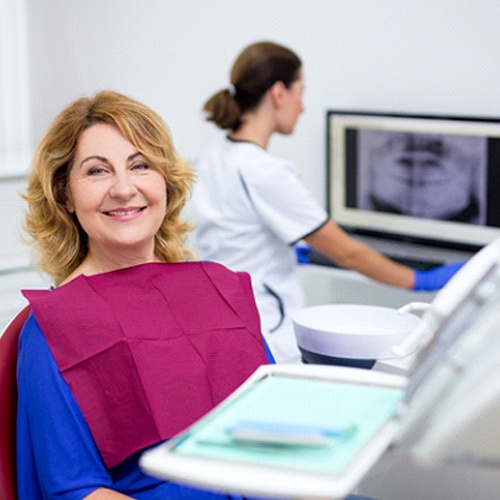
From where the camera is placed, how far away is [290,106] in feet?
7.72

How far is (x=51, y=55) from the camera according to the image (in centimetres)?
374

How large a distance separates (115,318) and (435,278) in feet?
3.74

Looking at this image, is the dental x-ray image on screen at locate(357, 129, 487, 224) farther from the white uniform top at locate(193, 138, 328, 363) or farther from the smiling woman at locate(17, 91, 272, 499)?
the smiling woman at locate(17, 91, 272, 499)

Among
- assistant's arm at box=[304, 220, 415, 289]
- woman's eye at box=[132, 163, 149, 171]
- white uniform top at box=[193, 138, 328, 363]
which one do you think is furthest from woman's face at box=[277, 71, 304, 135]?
woman's eye at box=[132, 163, 149, 171]

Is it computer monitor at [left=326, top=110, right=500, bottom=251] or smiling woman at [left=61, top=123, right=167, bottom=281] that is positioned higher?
smiling woman at [left=61, top=123, right=167, bottom=281]

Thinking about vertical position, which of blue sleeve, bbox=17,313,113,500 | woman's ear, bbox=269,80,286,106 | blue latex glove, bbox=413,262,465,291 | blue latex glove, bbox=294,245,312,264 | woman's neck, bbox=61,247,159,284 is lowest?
blue latex glove, bbox=294,245,312,264

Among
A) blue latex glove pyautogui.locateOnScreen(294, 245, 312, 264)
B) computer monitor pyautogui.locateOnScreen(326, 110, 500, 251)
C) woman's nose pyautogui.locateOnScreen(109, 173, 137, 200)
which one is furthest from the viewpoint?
blue latex glove pyautogui.locateOnScreen(294, 245, 312, 264)

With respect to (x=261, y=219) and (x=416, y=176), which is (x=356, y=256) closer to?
(x=261, y=219)

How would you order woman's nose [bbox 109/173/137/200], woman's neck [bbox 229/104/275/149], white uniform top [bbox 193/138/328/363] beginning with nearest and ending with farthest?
woman's nose [bbox 109/173/137/200]
white uniform top [bbox 193/138/328/363]
woman's neck [bbox 229/104/275/149]

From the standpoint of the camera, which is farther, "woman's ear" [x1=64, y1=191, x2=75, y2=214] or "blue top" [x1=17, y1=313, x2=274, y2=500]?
"woman's ear" [x1=64, y1=191, x2=75, y2=214]

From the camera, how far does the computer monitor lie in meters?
2.70

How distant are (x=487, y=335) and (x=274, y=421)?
9.1 inches

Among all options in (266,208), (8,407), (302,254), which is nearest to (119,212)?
(8,407)

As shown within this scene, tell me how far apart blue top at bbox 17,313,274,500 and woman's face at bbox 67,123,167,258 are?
235 mm
